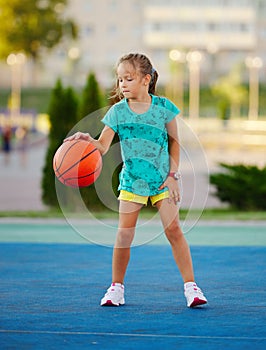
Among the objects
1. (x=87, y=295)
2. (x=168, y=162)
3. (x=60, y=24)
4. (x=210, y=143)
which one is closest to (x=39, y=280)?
(x=87, y=295)

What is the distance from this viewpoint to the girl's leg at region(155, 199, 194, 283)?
6.11 m

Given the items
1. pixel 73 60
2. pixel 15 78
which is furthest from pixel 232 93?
pixel 15 78

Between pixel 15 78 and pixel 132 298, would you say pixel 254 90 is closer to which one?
pixel 15 78

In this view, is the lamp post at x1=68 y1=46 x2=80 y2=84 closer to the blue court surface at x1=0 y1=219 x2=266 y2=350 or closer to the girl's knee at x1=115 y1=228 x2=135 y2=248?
the blue court surface at x1=0 y1=219 x2=266 y2=350

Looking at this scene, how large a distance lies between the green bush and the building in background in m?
94.6

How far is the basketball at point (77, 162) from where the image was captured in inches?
239

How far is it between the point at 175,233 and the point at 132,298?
23.1 inches

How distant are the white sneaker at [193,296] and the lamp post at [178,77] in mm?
87269

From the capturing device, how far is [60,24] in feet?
309

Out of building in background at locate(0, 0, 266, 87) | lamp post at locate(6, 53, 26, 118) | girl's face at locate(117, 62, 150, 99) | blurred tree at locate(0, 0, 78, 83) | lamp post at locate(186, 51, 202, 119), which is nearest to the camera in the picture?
girl's face at locate(117, 62, 150, 99)

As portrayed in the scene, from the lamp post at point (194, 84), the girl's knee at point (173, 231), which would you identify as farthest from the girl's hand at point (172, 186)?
the lamp post at point (194, 84)

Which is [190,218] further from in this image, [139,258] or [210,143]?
[210,143]

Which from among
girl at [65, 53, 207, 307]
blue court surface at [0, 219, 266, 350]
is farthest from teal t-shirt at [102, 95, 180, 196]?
blue court surface at [0, 219, 266, 350]

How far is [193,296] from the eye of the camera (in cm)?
607
